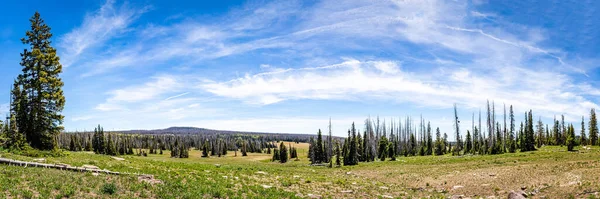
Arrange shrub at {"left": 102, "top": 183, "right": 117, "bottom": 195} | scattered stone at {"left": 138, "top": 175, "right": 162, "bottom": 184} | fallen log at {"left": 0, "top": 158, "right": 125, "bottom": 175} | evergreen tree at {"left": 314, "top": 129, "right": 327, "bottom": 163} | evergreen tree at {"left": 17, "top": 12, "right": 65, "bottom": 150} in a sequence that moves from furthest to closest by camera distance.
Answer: evergreen tree at {"left": 314, "top": 129, "right": 327, "bottom": 163} → evergreen tree at {"left": 17, "top": 12, "right": 65, "bottom": 150} → fallen log at {"left": 0, "top": 158, "right": 125, "bottom": 175} → scattered stone at {"left": 138, "top": 175, "right": 162, "bottom": 184} → shrub at {"left": 102, "top": 183, "right": 117, "bottom": 195}

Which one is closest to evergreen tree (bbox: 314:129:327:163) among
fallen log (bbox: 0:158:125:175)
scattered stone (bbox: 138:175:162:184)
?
scattered stone (bbox: 138:175:162:184)

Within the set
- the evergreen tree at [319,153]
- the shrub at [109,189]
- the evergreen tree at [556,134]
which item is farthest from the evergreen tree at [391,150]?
the shrub at [109,189]

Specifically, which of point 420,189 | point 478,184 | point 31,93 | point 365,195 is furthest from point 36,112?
point 478,184

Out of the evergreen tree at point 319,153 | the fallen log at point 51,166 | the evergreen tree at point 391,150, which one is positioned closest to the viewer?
the fallen log at point 51,166

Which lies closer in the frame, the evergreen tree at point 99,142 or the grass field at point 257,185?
the grass field at point 257,185

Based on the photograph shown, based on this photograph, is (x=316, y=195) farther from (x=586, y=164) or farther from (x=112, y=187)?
(x=586, y=164)

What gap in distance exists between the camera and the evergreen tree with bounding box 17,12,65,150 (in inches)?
1351

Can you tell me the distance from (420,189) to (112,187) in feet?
75.0

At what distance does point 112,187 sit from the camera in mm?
16031

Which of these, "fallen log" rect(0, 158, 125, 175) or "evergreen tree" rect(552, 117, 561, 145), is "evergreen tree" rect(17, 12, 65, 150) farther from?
"evergreen tree" rect(552, 117, 561, 145)

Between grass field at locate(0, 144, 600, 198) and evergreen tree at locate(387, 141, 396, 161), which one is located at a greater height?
grass field at locate(0, 144, 600, 198)

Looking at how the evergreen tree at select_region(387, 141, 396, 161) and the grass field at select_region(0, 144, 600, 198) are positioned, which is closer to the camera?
the grass field at select_region(0, 144, 600, 198)

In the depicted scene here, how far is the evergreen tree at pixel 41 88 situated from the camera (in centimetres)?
3431

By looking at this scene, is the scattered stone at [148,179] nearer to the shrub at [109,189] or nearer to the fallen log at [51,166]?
the fallen log at [51,166]
